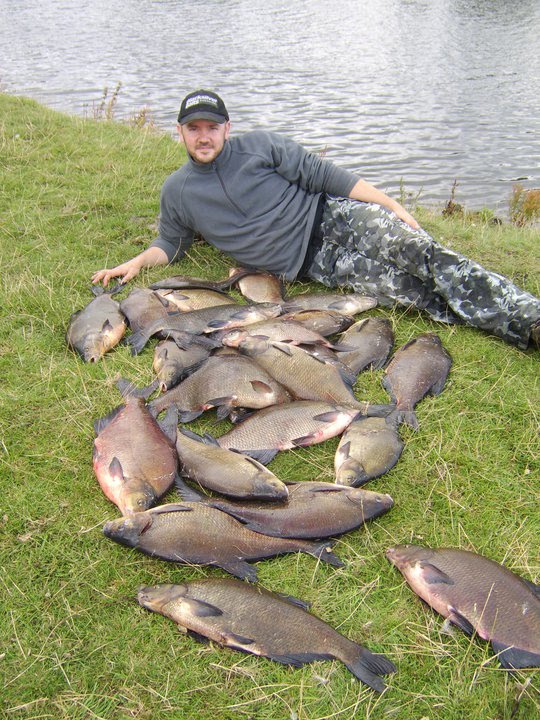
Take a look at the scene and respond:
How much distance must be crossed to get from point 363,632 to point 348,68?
1557cm

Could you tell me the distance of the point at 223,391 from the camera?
361 cm

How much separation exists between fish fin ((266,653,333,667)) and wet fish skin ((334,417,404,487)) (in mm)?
921

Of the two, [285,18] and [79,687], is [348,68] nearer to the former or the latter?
[285,18]

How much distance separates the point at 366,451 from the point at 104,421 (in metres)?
1.52

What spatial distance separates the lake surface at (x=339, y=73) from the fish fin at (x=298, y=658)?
24.4 ft

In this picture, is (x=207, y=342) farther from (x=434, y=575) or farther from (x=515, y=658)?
(x=515, y=658)

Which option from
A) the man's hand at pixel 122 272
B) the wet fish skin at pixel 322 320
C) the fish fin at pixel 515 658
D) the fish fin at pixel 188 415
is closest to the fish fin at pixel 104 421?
the fish fin at pixel 188 415

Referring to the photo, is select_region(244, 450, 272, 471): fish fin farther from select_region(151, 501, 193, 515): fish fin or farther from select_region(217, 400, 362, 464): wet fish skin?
select_region(151, 501, 193, 515): fish fin

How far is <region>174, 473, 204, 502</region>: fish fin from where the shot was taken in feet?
9.96

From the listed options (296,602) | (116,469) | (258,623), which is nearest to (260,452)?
(116,469)

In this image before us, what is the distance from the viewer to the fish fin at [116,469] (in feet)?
10.2

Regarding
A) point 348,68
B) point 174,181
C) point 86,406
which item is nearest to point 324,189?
point 174,181

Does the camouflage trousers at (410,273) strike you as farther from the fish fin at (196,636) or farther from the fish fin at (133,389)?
the fish fin at (196,636)

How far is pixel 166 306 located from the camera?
459 cm
